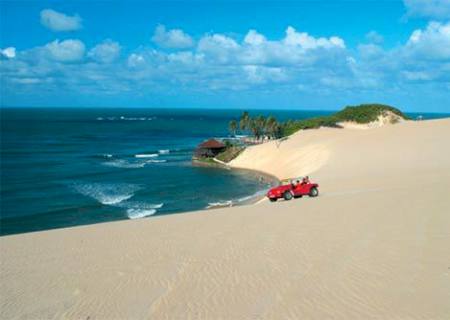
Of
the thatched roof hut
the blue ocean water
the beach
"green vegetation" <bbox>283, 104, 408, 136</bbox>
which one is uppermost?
"green vegetation" <bbox>283, 104, 408, 136</bbox>

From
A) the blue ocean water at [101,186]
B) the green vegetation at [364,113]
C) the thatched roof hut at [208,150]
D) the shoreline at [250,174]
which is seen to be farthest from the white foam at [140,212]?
the green vegetation at [364,113]

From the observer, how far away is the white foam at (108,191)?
1645 inches

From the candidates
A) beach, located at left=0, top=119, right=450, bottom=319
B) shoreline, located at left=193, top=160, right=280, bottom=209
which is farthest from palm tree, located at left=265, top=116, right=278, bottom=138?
beach, located at left=0, top=119, right=450, bottom=319

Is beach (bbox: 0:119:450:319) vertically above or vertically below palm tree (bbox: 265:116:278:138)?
below

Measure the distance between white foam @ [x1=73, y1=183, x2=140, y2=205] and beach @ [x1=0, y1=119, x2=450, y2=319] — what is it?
2315 cm

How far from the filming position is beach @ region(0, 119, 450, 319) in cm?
896

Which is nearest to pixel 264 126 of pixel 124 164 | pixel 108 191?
pixel 124 164

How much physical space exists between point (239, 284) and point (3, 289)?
5.48m

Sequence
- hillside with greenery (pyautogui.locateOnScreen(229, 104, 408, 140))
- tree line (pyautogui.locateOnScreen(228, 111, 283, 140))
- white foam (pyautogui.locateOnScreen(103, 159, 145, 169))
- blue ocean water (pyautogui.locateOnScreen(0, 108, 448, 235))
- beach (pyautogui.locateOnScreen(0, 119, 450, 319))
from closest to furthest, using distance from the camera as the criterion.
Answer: beach (pyautogui.locateOnScreen(0, 119, 450, 319)), blue ocean water (pyautogui.locateOnScreen(0, 108, 448, 235)), white foam (pyautogui.locateOnScreen(103, 159, 145, 169)), tree line (pyautogui.locateOnScreen(228, 111, 283, 140)), hillside with greenery (pyautogui.locateOnScreen(229, 104, 408, 140))

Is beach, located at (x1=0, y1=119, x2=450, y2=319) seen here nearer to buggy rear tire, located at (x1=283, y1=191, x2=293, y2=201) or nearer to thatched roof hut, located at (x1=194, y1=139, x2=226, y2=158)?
buggy rear tire, located at (x1=283, y1=191, x2=293, y2=201)

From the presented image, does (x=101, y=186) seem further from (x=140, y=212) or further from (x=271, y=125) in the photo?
(x=271, y=125)

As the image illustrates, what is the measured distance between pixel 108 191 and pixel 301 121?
63429mm

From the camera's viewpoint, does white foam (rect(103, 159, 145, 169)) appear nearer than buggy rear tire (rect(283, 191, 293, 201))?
No

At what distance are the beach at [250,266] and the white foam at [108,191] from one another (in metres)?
23.2
